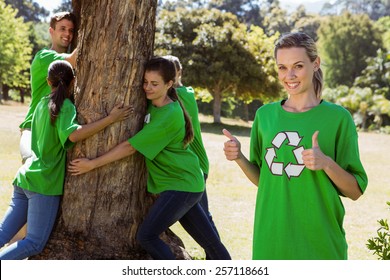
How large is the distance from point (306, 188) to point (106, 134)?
5.92 feet

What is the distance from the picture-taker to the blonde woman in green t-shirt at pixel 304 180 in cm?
278

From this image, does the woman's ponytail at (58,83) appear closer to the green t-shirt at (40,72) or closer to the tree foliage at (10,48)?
the green t-shirt at (40,72)

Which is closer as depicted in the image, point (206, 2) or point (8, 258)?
point (8, 258)

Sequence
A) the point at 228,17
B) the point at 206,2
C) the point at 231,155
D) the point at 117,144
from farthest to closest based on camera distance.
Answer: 1. the point at 206,2
2. the point at 228,17
3. the point at 117,144
4. the point at 231,155

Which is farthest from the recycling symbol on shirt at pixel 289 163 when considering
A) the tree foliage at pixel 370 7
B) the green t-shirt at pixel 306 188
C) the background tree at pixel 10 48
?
the tree foliage at pixel 370 7

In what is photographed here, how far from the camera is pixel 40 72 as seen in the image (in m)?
4.67

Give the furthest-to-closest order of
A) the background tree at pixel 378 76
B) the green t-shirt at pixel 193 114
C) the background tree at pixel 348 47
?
the background tree at pixel 348 47 < the background tree at pixel 378 76 < the green t-shirt at pixel 193 114

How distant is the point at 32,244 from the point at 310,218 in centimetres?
206

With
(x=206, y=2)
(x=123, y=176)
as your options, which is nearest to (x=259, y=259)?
(x=123, y=176)

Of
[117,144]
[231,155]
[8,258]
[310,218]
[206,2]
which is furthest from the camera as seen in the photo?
[206,2]

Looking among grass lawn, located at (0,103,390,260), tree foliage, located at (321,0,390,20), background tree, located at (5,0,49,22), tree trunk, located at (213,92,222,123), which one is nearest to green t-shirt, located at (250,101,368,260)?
grass lawn, located at (0,103,390,260)

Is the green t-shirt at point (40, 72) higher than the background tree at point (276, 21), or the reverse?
the background tree at point (276, 21)

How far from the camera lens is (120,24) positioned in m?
4.17

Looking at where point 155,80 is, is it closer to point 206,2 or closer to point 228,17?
point 228,17
